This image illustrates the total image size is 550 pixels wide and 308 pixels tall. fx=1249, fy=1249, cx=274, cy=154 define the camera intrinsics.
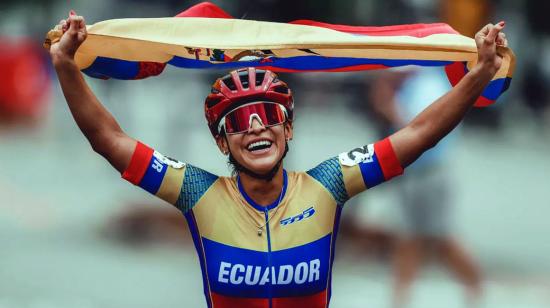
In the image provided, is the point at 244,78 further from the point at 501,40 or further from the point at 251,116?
the point at 501,40

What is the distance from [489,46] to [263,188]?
106 centimetres

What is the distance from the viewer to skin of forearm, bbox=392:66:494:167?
192 inches

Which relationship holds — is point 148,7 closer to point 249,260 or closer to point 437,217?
point 437,217

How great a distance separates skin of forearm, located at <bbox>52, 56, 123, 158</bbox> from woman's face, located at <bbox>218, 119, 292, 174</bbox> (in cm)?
48

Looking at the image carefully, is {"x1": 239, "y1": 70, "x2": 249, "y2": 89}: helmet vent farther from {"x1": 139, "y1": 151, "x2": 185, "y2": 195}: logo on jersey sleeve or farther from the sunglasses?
{"x1": 139, "y1": 151, "x2": 185, "y2": 195}: logo on jersey sleeve

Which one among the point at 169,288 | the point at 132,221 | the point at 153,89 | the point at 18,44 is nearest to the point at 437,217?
the point at 169,288

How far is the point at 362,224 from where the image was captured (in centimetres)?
1278

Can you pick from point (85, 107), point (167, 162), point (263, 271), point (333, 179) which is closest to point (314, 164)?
point (333, 179)

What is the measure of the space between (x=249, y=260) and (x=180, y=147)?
1098 centimetres

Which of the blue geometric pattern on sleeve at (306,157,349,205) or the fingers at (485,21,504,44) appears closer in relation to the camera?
the fingers at (485,21,504,44)

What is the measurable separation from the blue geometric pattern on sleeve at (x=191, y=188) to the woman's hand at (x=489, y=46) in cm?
118

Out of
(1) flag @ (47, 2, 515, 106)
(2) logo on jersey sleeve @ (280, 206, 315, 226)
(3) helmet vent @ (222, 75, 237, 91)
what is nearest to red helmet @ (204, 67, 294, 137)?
(3) helmet vent @ (222, 75, 237, 91)

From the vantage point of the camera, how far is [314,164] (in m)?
16.6

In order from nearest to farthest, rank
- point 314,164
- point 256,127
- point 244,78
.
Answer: point 256,127, point 244,78, point 314,164
